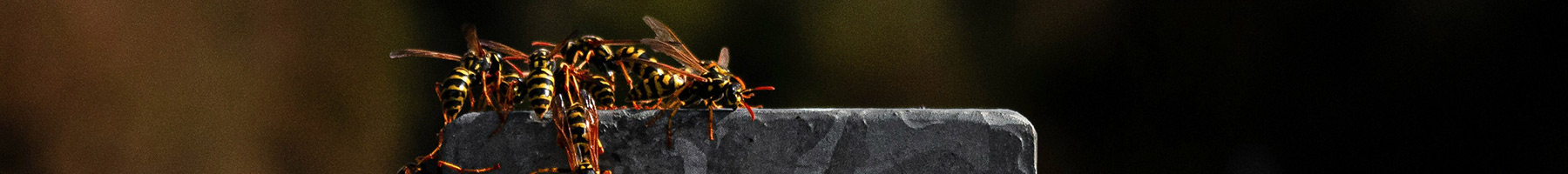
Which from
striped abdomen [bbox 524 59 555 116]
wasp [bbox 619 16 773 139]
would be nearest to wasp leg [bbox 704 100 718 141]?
wasp [bbox 619 16 773 139]

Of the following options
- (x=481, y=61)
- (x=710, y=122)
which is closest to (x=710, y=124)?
(x=710, y=122)

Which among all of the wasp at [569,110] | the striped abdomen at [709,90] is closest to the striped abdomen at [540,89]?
the wasp at [569,110]

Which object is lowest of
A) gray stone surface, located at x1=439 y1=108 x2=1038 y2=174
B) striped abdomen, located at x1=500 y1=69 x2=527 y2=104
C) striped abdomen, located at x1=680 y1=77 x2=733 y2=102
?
gray stone surface, located at x1=439 y1=108 x2=1038 y2=174

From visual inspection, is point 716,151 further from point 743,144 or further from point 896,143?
point 896,143

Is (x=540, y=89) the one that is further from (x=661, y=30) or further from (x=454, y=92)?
(x=661, y=30)

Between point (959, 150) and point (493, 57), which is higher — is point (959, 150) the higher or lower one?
the lower one

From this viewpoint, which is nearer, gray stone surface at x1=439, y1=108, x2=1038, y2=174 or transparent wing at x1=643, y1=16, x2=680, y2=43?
gray stone surface at x1=439, y1=108, x2=1038, y2=174

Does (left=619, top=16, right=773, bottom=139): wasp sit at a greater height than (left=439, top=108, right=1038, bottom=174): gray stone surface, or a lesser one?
greater

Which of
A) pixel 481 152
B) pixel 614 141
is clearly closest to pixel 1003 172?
pixel 614 141

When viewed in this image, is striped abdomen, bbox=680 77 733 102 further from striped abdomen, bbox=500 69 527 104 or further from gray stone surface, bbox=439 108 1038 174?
striped abdomen, bbox=500 69 527 104
